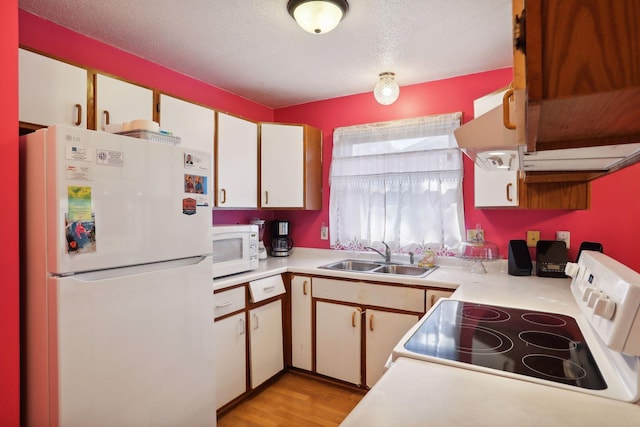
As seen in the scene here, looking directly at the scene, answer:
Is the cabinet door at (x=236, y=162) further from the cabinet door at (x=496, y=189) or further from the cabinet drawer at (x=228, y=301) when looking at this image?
the cabinet door at (x=496, y=189)

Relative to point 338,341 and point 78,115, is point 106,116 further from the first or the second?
point 338,341

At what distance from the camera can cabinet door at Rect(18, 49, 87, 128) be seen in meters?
1.62

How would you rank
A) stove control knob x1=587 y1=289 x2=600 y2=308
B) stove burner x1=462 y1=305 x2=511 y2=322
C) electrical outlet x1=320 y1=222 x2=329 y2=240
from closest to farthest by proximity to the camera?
stove control knob x1=587 y1=289 x2=600 y2=308 < stove burner x1=462 y1=305 x2=511 y2=322 < electrical outlet x1=320 y1=222 x2=329 y2=240

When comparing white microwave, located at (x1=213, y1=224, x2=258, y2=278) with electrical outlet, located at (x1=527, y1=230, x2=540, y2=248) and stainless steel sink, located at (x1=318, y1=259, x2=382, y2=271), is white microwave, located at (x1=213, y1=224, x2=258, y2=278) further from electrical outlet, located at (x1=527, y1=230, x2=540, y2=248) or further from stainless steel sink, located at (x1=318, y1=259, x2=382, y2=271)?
electrical outlet, located at (x1=527, y1=230, x2=540, y2=248)

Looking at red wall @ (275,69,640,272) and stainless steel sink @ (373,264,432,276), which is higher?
red wall @ (275,69,640,272)

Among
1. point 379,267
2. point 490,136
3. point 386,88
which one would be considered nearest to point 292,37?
point 386,88

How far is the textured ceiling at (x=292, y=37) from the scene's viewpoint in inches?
71.2

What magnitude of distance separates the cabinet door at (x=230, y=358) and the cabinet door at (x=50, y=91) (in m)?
1.35

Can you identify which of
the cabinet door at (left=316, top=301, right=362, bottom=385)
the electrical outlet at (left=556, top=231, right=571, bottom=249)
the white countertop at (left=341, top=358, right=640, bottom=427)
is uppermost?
the electrical outlet at (left=556, top=231, right=571, bottom=249)

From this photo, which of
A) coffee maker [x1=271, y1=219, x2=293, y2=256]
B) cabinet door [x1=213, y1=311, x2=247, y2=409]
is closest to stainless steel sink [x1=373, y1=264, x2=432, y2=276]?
coffee maker [x1=271, y1=219, x2=293, y2=256]

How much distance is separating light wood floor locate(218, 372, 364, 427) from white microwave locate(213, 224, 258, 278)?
0.89 m

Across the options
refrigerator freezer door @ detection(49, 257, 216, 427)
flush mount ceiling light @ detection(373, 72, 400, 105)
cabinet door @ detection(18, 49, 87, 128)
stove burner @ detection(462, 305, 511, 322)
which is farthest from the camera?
flush mount ceiling light @ detection(373, 72, 400, 105)

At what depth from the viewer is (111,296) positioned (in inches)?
54.9

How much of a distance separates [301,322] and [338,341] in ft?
1.06
